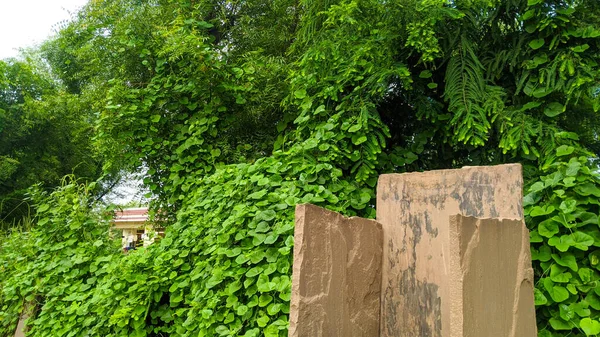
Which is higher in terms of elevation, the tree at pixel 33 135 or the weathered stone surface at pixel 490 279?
the tree at pixel 33 135

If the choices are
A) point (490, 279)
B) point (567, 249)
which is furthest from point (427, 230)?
point (567, 249)

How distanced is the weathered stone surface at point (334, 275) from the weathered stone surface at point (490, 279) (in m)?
0.46

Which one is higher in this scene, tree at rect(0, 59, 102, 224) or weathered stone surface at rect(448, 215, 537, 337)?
tree at rect(0, 59, 102, 224)

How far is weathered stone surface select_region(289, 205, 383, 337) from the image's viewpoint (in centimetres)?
159

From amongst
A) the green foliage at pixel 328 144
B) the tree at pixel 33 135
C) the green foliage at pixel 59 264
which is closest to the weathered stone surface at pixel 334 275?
the green foliage at pixel 328 144

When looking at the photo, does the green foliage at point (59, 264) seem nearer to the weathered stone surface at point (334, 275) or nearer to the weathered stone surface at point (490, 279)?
the weathered stone surface at point (334, 275)

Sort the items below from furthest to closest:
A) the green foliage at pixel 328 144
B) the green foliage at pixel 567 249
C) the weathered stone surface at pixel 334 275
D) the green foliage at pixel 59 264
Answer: the green foliage at pixel 59 264, the green foliage at pixel 328 144, the green foliage at pixel 567 249, the weathered stone surface at pixel 334 275

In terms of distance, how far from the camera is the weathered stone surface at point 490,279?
1.40m

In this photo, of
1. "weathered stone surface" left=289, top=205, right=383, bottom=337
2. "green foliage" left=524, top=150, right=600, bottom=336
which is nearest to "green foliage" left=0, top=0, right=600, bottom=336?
"green foliage" left=524, top=150, right=600, bottom=336

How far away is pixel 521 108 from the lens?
289cm

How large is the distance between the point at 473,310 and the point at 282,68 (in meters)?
3.31

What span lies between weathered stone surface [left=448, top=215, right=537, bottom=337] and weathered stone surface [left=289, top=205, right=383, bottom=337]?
18.2 inches

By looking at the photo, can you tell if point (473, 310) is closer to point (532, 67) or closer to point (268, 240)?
point (268, 240)

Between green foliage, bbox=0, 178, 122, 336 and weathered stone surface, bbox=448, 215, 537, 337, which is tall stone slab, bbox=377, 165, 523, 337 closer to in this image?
weathered stone surface, bbox=448, 215, 537, 337
